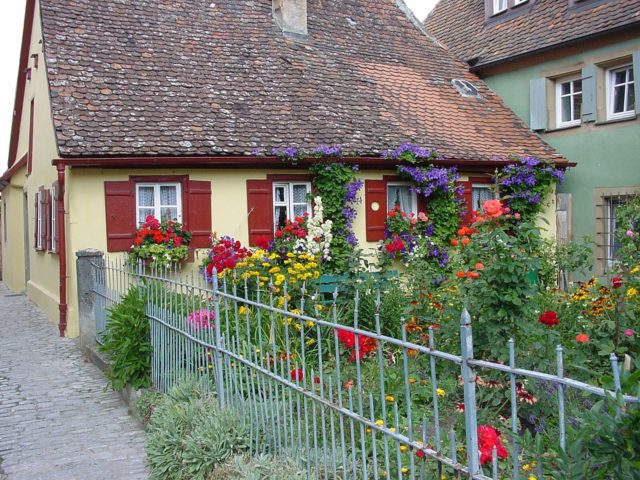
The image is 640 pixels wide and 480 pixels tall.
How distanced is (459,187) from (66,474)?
9523 mm

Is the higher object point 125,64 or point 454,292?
point 125,64

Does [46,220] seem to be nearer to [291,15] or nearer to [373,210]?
[373,210]

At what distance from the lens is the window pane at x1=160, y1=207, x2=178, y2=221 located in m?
11.0

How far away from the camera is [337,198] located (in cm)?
1183

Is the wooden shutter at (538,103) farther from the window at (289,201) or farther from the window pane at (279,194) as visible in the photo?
the window pane at (279,194)

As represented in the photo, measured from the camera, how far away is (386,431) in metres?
2.93

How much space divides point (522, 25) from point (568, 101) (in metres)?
2.39

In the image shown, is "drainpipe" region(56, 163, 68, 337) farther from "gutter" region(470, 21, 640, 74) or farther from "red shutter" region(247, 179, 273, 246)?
"gutter" region(470, 21, 640, 74)

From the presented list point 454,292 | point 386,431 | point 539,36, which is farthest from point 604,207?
point 386,431

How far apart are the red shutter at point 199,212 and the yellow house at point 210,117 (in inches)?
0.8

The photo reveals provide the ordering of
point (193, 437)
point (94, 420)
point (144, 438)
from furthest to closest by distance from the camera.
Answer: point (94, 420)
point (144, 438)
point (193, 437)

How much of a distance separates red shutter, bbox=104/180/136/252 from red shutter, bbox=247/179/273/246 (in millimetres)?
1983

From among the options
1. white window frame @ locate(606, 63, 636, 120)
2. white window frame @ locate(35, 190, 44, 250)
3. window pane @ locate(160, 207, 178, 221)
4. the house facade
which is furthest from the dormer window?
white window frame @ locate(35, 190, 44, 250)

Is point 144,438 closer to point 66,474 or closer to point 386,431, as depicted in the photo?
point 66,474
